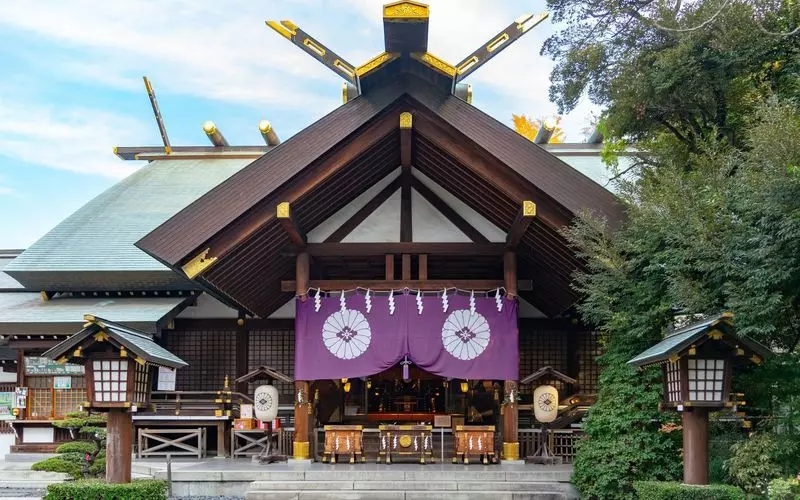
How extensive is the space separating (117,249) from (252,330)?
349 centimetres

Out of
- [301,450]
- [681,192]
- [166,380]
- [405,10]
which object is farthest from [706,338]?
[166,380]

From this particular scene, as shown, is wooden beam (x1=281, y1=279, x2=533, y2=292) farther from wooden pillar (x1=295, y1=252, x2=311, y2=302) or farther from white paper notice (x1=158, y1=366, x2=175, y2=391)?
white paper notice (x1=158, y1=366, x2=175, y2=391)

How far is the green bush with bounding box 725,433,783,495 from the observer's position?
9.31 m

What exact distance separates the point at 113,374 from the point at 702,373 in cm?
685

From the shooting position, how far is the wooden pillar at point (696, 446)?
905 centimetres

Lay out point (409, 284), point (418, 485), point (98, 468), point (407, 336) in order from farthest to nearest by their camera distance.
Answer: point (409, 284) → point (407, 336) → point (418, 485) → point (98, 468)

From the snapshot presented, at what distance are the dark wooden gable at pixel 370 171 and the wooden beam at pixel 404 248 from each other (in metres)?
0.51

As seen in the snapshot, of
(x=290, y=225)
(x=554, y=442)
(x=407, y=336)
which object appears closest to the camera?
(x=290, y=225)

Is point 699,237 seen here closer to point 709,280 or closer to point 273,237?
point 709,280

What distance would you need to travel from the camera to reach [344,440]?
1403 cm

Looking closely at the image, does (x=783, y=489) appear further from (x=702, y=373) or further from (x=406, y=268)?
(x=406, y=268)

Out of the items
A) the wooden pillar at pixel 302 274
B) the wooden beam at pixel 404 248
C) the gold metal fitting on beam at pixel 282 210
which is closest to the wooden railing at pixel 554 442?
the wooden beam at pixel 404 248

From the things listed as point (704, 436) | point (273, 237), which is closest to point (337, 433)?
point (273, 237)

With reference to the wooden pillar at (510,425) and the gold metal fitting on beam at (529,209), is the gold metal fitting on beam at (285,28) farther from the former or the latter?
the wooden pillar at (510,425)
